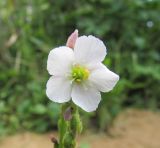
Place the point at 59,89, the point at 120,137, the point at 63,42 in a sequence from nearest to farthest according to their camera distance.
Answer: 1. the point at 59,89
2. the point at 120,137
3. the point at 63,42

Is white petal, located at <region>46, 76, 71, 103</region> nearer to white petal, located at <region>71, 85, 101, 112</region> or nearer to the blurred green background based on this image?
white petal, located at <region>71, 85, 101, 112</region>

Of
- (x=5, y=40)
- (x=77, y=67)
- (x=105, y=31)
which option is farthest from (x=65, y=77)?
(x=5, y=40)

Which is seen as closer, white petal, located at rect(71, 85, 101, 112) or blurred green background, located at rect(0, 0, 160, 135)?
white petal, located at rect(71, 85, 101, 112)

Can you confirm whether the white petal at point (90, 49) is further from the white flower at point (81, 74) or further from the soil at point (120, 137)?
the soil at point (120, 137)

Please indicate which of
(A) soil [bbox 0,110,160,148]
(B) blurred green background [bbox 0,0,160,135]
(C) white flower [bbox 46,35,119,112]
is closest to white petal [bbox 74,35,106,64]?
(C) white flower [bbox 46,35,119,112]

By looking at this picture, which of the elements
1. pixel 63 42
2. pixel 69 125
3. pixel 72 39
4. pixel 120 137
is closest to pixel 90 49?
pixel 72 39

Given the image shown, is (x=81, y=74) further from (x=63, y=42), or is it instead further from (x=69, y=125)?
(x=63, y=42)

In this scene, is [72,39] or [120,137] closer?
[72,39]
